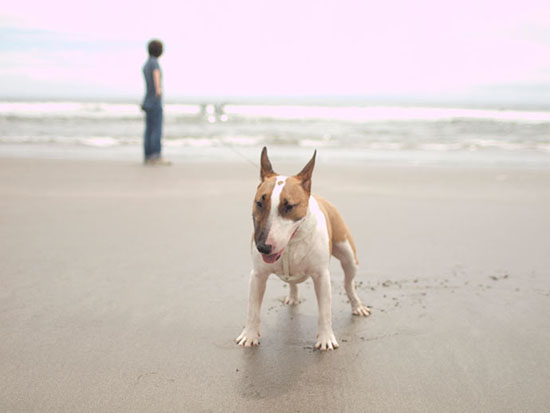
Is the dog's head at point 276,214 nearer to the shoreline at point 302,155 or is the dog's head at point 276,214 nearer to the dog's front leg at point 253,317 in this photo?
the dog's front leg at point 253,317

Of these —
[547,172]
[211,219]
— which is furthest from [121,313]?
[547,172]

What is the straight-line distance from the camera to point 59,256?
488 centimetres

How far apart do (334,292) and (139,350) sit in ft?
5.39

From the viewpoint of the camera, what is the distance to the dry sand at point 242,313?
274 centimetres

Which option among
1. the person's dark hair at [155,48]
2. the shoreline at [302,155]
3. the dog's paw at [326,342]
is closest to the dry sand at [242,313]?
the dog's paw at [326,342]

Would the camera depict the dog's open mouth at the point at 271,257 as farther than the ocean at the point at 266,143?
No

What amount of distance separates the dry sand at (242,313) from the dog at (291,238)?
0.74 ft

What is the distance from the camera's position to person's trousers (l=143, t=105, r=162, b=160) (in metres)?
10.9

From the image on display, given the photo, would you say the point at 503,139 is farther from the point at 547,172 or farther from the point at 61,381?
the point at 61,381

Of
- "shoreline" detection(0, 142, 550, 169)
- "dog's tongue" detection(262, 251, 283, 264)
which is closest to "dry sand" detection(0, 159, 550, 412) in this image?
"dog's tongue" detection(262, 251, 283, 264)

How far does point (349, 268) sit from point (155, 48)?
809 centimetres

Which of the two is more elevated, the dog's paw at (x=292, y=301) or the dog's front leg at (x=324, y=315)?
the dog's front leg at (x=324, y=315)

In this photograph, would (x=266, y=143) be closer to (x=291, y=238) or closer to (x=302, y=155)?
(x=302, y=155)

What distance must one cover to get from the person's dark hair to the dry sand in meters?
4.28
